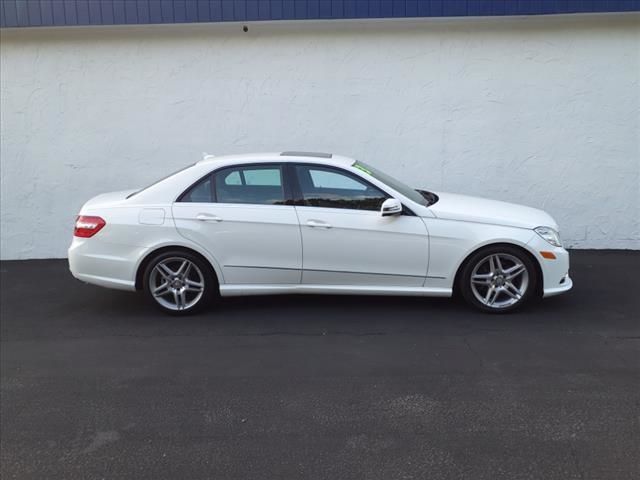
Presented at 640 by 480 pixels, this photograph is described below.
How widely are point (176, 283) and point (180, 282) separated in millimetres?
39

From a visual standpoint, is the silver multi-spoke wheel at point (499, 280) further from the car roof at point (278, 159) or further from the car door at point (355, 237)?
the car roof at point (278, 159)

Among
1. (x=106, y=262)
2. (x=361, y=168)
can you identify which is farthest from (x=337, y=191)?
(x=106, y=262)

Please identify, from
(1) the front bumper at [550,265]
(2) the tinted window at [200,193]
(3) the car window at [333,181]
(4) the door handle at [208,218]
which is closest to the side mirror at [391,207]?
(3) the car window at [333,181]

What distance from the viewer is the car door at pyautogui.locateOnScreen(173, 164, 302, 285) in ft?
17.6

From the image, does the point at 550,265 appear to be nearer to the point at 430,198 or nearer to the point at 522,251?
the point at 522,251

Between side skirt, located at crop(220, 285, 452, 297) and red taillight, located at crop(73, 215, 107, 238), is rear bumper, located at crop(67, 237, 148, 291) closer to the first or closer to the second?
red taillight, located at crop(73, 215, 107, 238)

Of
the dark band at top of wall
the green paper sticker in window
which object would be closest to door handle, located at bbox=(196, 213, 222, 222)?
the green paper sticker in window

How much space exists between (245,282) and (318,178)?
1.23m

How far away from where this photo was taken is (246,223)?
5.35 metres

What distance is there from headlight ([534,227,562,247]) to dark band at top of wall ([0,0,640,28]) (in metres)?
3.39

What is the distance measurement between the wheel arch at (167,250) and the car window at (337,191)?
108 centimetres

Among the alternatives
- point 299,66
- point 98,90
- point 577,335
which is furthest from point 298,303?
point 98,90

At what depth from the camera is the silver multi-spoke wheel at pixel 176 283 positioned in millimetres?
5465

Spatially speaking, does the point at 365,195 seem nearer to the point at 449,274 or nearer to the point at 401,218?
the point at 401,218
